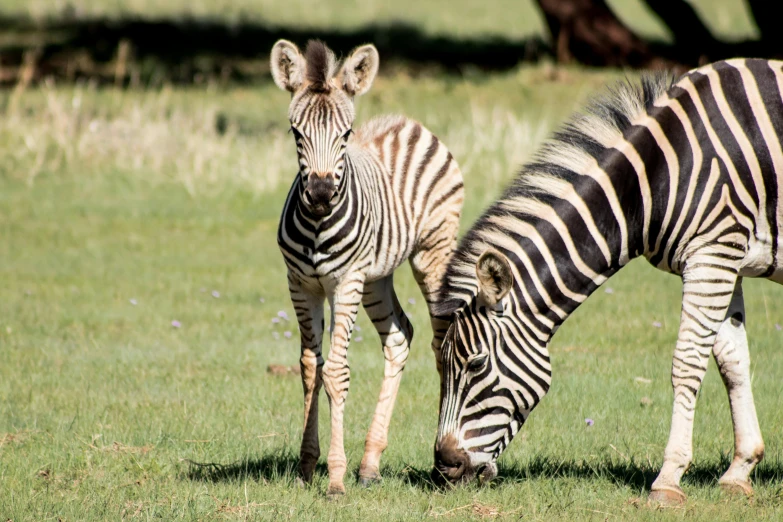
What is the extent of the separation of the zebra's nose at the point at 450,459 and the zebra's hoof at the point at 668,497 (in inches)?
44.3

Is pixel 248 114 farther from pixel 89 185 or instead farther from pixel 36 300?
pixel 36 300

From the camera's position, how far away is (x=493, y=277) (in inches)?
211

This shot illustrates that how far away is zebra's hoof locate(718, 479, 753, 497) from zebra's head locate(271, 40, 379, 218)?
120 inches

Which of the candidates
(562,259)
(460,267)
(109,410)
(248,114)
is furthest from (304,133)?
(248,114)

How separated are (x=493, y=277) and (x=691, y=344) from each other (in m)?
1.28

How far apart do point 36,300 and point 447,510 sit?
706cm

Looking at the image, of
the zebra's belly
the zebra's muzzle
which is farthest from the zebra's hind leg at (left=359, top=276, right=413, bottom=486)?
the zebra's belly

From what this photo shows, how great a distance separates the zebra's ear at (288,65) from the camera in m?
5.81

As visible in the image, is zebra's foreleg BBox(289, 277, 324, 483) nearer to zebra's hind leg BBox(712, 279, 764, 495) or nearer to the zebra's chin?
the zebra's chin

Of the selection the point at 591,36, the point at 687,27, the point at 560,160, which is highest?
the point at 591,36

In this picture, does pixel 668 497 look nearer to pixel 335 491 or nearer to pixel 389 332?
pixel 335 491

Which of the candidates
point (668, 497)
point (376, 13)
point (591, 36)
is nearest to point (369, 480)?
point (668, 497)

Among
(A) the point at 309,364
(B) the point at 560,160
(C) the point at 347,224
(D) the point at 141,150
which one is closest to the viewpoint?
(B) the point at 560,160

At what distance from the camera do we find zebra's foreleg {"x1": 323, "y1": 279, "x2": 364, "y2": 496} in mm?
5977
